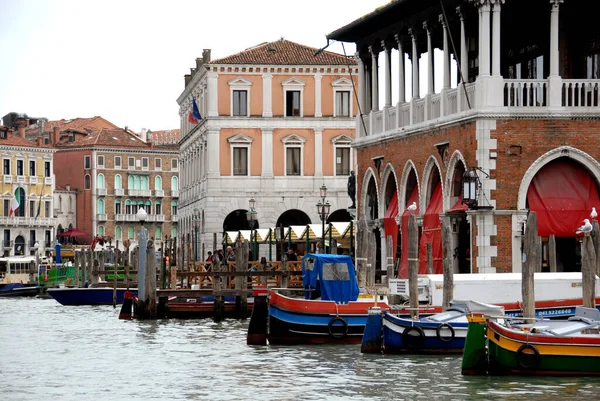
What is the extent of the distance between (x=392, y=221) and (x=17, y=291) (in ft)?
87.9

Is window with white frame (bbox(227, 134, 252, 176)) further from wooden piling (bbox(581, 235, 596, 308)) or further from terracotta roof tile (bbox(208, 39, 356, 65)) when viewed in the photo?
wooden piling (bbox(581, 235, 596, 308))

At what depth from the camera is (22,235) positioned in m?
91.8

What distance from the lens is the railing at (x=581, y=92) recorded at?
94.1 ft

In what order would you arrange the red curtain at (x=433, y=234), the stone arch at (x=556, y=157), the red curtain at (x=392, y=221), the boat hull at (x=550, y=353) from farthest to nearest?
the red curtain at (x=392, y=221) → the red curtain at (x=433, y=234) → the stone arch at (x=556, y=157) → the boat hull at (x=550, y=353)

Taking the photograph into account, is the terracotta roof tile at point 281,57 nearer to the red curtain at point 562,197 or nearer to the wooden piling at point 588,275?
the red curtain at point 562,197

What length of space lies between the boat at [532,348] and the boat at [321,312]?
4.55m

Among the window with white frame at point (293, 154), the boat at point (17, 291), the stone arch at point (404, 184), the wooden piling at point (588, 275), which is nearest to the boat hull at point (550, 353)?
the wooden piling at point (588, 275)

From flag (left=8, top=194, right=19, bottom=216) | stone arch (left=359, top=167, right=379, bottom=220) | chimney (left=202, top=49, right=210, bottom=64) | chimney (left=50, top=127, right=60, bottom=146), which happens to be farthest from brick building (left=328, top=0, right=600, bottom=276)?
chimney (left=50, top=127, right=60, bottom=146)

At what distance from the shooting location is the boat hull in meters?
19.0

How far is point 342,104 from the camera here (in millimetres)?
57375

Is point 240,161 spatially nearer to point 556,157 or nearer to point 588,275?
point 556,157

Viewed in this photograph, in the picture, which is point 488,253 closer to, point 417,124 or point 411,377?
point 417,124

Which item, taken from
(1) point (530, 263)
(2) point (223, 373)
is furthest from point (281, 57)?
(1) point (530, 263)

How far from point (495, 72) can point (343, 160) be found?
28.4 metres
